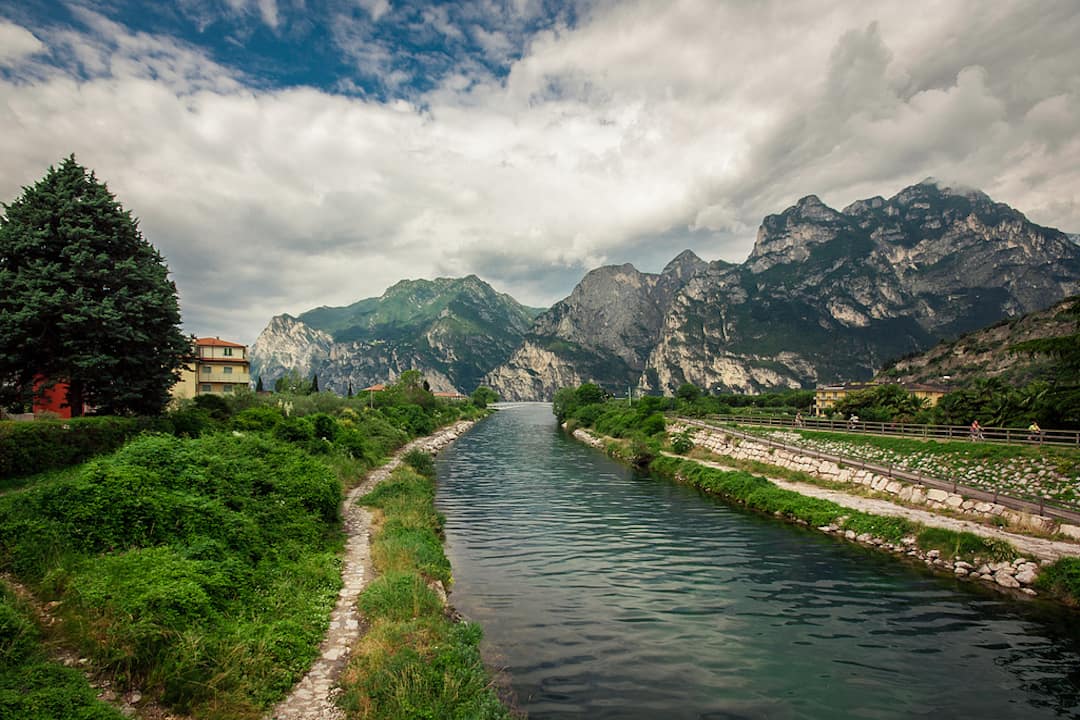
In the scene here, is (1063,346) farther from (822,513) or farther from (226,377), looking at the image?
(226,377)

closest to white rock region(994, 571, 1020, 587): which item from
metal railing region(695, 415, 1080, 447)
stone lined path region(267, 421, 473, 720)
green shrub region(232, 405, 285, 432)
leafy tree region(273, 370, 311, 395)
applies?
metal railing region(695, 415, 1080, 447)

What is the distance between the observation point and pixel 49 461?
63.2ft

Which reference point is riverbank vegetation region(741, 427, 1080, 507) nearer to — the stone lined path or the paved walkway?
the paved walkway

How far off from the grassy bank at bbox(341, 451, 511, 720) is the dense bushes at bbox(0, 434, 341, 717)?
1.41 m

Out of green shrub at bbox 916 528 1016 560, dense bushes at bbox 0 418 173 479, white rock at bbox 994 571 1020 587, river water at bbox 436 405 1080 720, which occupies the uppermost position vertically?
dense bushes at bbox 0 418 173 479

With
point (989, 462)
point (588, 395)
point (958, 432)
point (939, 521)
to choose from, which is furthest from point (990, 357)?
point (939, 521)

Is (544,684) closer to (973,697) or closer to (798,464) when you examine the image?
(973,697)

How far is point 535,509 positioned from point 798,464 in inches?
892

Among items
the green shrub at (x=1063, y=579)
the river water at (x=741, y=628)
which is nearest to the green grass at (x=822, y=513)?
the green shrub at (x=1063, y=579)

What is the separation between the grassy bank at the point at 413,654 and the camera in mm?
9672

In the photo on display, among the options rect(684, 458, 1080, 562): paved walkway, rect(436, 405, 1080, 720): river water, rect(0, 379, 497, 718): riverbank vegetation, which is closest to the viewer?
rect(0, 379, 497, 718): riverbank vegetation

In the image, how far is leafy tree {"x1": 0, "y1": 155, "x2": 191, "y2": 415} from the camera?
2431cm

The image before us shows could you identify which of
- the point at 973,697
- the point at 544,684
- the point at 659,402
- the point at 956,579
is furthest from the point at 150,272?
the point at 659,402

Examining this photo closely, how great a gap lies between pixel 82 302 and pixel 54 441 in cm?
843
